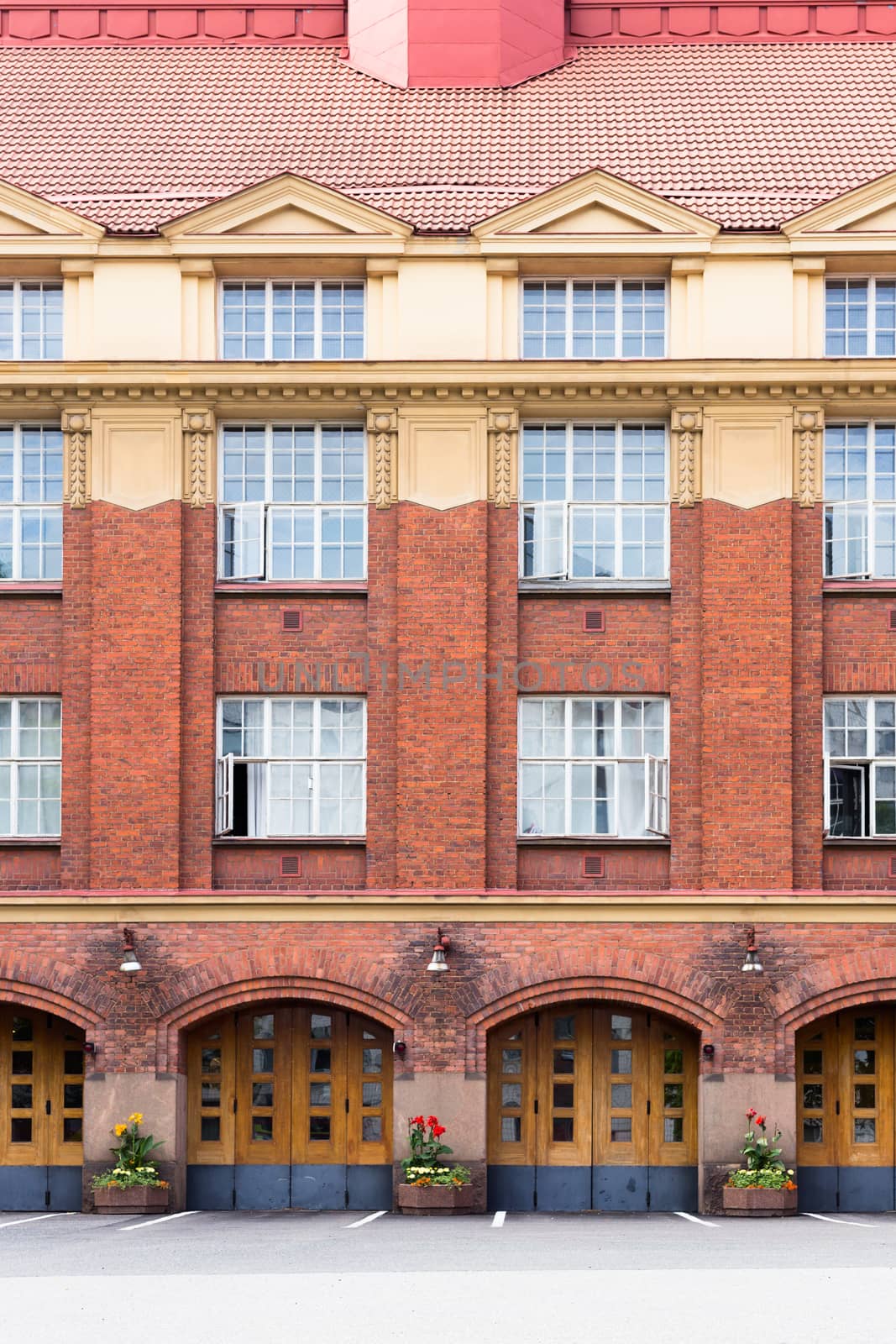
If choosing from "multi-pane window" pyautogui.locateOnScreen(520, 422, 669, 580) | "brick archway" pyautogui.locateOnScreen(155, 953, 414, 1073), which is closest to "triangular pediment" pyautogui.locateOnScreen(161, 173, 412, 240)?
"multi-pane window" pyautogui.locateOnScreen(520, 422, 669, 580)

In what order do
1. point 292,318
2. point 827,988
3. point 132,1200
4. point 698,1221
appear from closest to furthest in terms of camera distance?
1. point 698,1221
2. point 132,1200
3. point 827,988
4. point 292,318

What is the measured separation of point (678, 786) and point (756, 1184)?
17.6 feet

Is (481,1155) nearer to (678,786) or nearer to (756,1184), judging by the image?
(756,1184)

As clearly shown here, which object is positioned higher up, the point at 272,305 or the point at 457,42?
the point at 457,42

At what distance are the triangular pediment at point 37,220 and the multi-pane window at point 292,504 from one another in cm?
342

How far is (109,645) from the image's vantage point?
25.6 meters

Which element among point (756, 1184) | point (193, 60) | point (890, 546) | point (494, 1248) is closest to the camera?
point (494, 1248)

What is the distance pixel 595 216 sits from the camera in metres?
26.1

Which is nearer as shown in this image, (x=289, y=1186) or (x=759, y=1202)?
(x=759, y=1202)

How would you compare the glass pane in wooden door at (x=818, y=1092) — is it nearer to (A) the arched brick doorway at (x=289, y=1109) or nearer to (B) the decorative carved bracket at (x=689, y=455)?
(A) the arched brick doorway at (x=289, y=1109)

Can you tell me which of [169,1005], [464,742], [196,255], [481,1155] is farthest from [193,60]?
[481,1155]

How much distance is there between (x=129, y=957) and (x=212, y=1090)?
2.62 metres

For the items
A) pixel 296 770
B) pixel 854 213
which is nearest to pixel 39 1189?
pixel 296 770

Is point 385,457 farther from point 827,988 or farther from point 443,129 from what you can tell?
point 827,988
